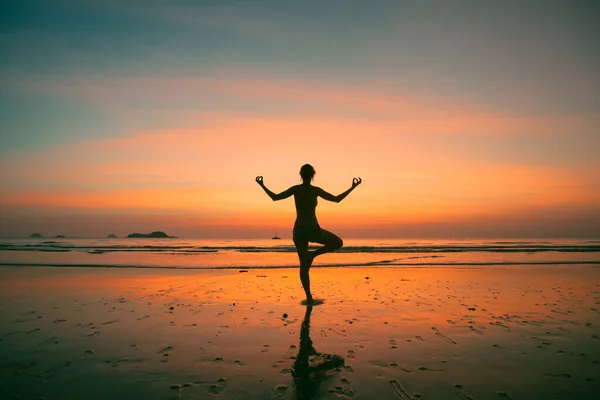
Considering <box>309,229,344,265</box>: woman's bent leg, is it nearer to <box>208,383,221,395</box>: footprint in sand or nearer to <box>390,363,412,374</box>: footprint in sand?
<box>390,363,412,374</box>: footprint in sand

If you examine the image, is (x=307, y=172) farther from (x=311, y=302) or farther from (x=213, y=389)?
(x=213, y=389)

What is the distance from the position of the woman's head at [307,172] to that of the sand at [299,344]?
9.80 ft

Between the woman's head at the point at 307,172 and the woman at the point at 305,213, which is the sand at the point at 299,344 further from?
the woman's head at the point at 307,172

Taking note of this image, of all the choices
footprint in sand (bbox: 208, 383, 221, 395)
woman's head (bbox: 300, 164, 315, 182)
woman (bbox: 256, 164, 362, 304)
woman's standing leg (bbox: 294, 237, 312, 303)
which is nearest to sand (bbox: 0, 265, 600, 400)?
footprint in sand (bbox: 208, 383, 221, 395)

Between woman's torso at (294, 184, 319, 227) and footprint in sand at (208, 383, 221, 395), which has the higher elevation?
woman's torso at (294, 184, 319, 227)

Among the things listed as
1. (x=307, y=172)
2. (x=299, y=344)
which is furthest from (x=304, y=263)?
(x=299, y=344)

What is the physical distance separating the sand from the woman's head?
2.99 m

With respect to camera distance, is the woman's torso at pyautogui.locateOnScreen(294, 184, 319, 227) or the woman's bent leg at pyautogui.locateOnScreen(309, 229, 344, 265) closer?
the woman's torso at pyautogui.locateOnScreen(294, 184, 319, 227)

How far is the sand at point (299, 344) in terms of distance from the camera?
3850 mm

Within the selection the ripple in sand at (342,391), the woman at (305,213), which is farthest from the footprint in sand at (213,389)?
the woman at (305,213)

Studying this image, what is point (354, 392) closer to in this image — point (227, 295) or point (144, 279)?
point (227, 295)

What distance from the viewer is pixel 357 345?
210 inches

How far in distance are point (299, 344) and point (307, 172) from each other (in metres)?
4.51

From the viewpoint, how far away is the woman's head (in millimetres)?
8969
